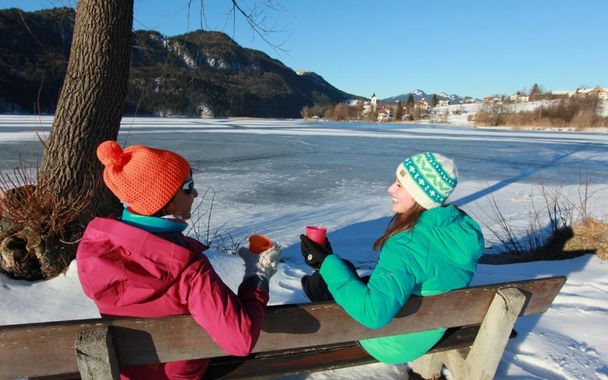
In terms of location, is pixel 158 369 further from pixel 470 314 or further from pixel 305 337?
pixel 470 314

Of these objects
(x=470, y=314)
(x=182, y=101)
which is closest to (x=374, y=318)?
(x=470, y=314)

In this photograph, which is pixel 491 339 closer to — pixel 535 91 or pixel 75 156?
pixel 75 156

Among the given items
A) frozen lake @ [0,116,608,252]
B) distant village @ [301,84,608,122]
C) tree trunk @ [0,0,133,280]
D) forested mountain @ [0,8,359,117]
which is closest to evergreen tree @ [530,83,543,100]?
distant village @ [301,84,608,122]

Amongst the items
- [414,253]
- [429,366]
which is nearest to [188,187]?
[414,253]

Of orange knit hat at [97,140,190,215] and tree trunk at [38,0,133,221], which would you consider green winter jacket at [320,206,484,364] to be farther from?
tree trunk at [38,0,133,221]

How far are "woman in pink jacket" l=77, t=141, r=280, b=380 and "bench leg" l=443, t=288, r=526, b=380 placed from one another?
980mm

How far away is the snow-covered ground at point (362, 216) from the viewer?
256cm

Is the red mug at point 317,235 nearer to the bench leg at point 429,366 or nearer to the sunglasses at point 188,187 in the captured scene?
the sunglasses at point 188,187

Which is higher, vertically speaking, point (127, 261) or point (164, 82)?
point (164, 82)

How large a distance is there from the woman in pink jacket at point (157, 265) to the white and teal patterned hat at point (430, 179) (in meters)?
0.66

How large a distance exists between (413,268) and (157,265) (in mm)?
903

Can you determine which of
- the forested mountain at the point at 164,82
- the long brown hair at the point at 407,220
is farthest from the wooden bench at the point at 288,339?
the forested mountain at the point at 164,82

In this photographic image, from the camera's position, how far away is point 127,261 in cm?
122

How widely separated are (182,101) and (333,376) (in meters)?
110
